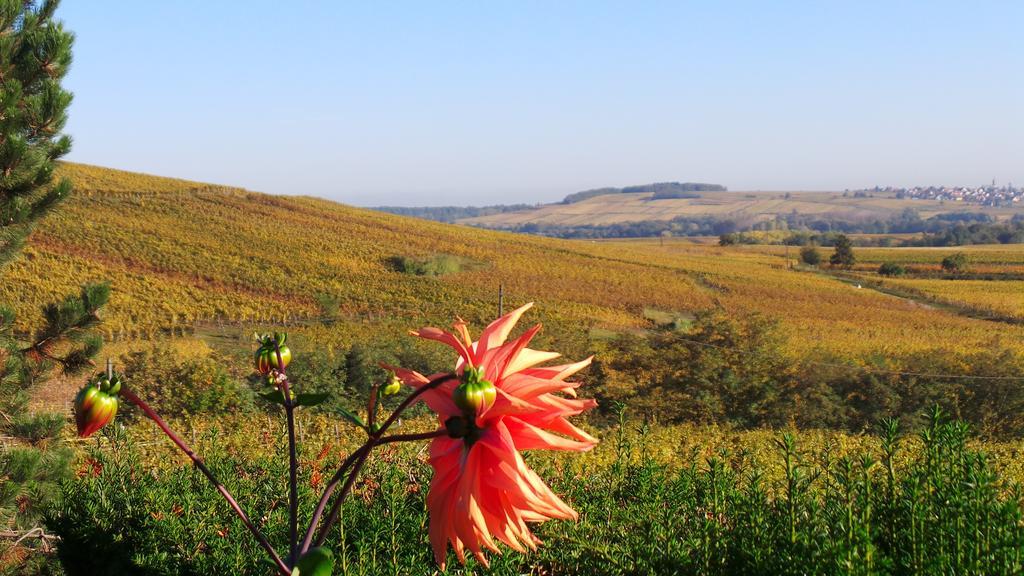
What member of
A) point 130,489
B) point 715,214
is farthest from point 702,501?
point 715,214

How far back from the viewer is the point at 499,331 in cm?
110

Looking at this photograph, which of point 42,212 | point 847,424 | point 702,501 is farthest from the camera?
point 847,424

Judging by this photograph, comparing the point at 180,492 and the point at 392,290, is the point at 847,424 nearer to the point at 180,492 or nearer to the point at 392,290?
the point at 180,492

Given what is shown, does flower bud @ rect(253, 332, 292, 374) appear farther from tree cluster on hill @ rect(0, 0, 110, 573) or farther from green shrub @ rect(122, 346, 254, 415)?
green shrub @ rect(122, 346, 254, 415)

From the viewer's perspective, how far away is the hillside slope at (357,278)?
26594 mm

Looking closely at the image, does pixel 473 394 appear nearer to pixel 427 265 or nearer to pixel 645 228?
pixel 427 265

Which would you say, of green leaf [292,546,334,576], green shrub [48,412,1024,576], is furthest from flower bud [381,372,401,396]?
green shrub [48,412,1024,576]

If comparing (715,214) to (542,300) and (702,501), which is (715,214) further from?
(702,501)

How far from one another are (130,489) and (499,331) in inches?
114

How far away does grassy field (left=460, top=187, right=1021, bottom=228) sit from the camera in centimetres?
15325

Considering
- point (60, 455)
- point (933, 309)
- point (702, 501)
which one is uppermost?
point (702, 501)

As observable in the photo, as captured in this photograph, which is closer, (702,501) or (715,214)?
(702,501)

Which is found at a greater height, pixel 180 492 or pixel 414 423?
pixel 180 492

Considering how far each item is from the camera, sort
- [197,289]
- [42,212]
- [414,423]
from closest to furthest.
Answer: [42,212], [414,423], [197,289]
